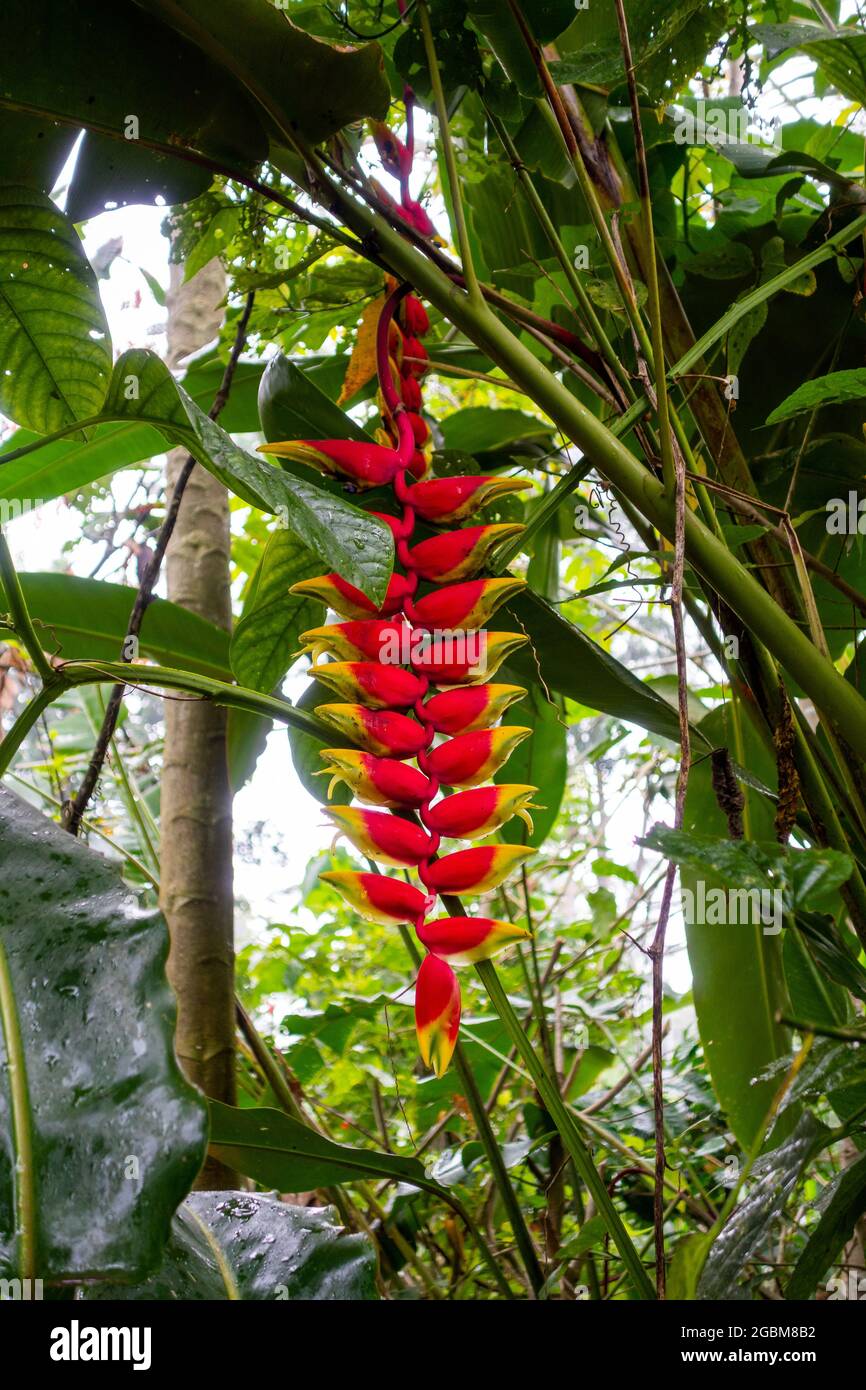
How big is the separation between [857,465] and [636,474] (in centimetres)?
38

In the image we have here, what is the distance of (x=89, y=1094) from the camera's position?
0.36 meters

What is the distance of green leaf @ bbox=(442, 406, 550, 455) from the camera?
106 cm

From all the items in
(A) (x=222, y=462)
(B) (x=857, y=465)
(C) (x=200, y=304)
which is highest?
(C) (x=200, y=304)

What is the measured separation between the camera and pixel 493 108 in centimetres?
68

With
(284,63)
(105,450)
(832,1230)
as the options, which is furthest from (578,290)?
(105,450)

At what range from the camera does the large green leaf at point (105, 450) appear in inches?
39.7

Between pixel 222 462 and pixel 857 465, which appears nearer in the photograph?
pixel 222 462

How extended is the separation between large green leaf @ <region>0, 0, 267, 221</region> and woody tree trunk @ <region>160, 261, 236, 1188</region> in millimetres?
372

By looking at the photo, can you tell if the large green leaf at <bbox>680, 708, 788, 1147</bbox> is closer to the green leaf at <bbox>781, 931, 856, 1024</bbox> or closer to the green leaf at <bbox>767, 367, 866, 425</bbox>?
the green leaf at <bbox>781, 931, 856, 1024</bbox>

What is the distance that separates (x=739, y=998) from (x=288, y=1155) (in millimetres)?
404

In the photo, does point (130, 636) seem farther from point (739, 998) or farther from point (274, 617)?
point (739, 998)
